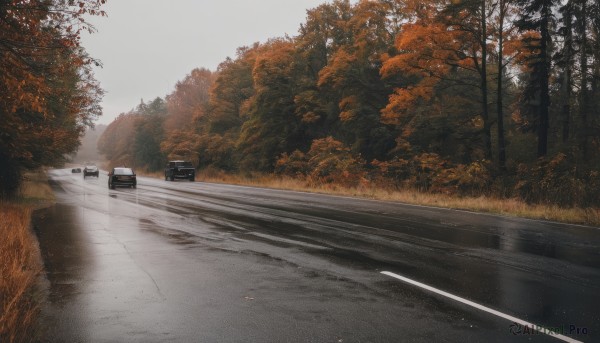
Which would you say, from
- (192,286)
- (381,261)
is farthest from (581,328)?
(192,286)

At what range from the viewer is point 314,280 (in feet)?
21.6

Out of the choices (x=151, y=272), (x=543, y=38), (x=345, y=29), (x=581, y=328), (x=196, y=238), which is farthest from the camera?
(x=345, y=29)

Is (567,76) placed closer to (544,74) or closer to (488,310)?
(544,74)

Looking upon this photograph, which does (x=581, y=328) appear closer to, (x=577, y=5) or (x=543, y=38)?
(x=543, y=38)

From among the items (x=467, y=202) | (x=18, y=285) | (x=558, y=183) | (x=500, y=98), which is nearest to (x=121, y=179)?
(x=467, y=202)

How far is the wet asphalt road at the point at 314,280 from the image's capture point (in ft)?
15.2

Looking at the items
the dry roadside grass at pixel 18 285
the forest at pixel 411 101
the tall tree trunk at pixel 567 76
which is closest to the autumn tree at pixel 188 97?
the forest at pixel 411 101

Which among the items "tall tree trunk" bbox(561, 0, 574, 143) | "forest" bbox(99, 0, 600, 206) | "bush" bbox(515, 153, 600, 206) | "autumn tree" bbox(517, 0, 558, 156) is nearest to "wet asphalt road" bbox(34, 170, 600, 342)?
"bush" bbox(515, 153, 600, 206)

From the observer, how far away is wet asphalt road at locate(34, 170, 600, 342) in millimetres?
4645

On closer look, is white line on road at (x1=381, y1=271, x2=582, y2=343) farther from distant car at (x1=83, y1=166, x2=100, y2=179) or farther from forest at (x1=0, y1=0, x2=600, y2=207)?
distant car at (x1=83, y1=166, x2=100, y2=179)

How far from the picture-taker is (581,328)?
4.63 metres

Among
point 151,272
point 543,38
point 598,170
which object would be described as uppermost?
point 543,38

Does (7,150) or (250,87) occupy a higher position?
(250,87)

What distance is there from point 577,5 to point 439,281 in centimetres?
2706
